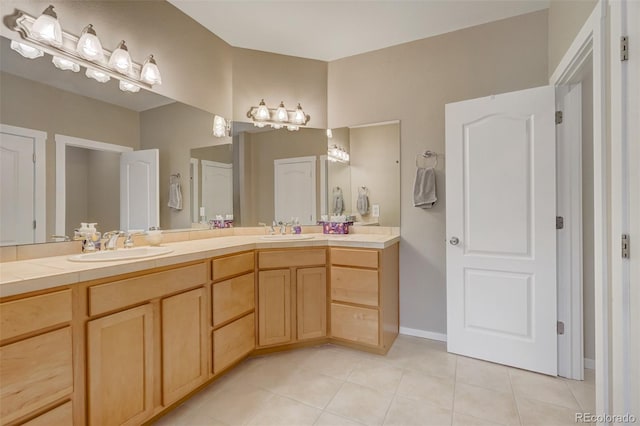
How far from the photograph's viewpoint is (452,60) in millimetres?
2412

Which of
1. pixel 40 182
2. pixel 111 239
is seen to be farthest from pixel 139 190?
pixel 40 182

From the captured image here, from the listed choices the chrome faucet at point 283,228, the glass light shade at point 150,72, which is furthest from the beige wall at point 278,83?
the chrome faucet at point 283,228

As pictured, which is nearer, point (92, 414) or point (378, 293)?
point (92, 414)

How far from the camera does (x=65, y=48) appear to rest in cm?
160

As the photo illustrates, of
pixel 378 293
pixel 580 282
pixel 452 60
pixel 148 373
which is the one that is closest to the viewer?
pixel 148 373

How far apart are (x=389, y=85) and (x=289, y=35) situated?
98 cm

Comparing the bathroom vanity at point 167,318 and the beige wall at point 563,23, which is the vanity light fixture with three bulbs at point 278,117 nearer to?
the bathroom vanity at point 167,318

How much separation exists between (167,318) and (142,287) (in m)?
0.23

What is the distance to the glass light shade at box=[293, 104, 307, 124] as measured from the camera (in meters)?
2.86

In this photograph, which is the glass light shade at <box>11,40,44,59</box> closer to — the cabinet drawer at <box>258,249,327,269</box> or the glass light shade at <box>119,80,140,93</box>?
the glass light shade at <box>119,80,140,93</box>

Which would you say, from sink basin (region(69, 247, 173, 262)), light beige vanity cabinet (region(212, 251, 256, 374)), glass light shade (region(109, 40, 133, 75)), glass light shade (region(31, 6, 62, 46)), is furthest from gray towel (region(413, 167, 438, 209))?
glass light shade (region(31, 6, 62, 46))

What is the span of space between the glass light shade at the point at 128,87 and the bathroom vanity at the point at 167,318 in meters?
1.14

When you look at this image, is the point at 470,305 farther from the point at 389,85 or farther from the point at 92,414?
the point at 92,414

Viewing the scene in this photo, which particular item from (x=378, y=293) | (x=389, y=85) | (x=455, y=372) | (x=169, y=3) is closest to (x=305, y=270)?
(x=378, y=293)
